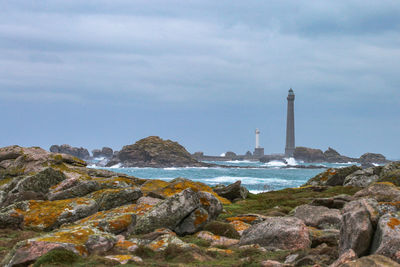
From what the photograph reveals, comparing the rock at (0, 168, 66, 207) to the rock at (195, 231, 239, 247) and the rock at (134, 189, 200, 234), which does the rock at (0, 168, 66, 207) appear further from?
the rock at (195, 231, 239, 247)

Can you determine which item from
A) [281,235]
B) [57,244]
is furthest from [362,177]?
[57,244]

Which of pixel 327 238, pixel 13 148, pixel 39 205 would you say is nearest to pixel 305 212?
pixel 327 238

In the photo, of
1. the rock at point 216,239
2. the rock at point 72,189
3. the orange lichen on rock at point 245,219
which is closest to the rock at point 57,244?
the rock at point 216,239

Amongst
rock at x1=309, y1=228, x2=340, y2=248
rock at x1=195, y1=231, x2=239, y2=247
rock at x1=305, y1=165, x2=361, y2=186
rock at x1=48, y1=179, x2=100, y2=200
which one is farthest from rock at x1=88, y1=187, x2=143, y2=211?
rock at x1=305, y1=165, x2=361, y2=186

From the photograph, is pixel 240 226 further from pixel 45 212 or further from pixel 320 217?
pixel 45 212

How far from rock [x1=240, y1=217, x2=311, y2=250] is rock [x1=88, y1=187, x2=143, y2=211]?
33.8 feet

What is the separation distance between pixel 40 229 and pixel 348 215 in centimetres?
1553

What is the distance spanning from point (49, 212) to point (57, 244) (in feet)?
31.5

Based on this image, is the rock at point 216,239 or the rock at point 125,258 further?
the rock at point 216,239

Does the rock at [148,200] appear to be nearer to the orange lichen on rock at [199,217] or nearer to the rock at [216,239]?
the orange lichen on rock at [199,217]

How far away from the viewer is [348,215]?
12883mm

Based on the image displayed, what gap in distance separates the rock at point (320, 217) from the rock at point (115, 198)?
9.73 meters

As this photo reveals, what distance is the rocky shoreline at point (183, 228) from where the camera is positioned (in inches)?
496

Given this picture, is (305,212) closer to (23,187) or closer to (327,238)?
(327,238)
